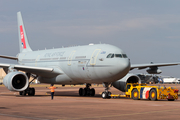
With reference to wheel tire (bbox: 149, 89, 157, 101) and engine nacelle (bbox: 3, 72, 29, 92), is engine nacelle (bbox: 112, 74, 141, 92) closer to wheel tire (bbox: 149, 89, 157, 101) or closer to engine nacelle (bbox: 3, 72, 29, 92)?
wheel tire (bbox: 149, 89, 157, 101)

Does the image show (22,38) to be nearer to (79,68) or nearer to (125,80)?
(79,68)

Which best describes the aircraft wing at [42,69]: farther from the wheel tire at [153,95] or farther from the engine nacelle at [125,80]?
the wheel tire at [153,95]

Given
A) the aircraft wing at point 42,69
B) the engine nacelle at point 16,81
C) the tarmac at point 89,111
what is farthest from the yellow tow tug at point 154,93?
the engine nacelle at point 16,81

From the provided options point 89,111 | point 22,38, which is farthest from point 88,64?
point 22,38

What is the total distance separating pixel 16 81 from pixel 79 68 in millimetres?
7190

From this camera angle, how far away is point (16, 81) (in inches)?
1160

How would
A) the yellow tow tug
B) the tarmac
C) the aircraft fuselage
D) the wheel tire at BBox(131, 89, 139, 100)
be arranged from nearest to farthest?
the tarmac → the yellow tow tug → the aircraft fuselage → the wheel tire at BBox(131, 89, 139, 100)

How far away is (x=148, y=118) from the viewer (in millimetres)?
12188

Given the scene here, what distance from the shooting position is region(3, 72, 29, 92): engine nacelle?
27.5 metres

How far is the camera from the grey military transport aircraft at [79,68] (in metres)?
24.3

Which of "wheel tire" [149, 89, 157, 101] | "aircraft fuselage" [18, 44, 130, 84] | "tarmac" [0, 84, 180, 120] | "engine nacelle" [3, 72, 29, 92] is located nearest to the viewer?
"tarmac" [0, 84, 180, 120]

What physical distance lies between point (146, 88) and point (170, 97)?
2001 mm

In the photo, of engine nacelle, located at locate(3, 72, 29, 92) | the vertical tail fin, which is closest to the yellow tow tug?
engine nacelle, located at locate(3, 72, 29, 92)

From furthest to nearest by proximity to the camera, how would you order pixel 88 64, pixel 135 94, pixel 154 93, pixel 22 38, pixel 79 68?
pixel 22 38
pixel 79 68
pixel 88 64
pixel 135 94
pixel 154 93
